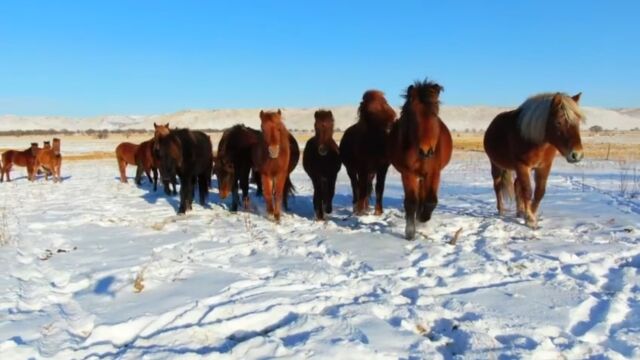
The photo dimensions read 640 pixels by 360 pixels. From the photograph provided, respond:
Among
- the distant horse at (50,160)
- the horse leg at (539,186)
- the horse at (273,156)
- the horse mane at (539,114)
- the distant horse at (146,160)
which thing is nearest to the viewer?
the horse mane at (539,114)

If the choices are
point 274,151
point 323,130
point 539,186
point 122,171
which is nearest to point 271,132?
point 274,151

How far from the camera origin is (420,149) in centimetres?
707

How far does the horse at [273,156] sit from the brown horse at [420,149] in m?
2.44

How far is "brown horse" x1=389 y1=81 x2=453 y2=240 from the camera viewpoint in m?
7.16

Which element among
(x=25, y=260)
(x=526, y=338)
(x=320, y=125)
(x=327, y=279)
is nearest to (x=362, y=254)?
(x=327, y=279)

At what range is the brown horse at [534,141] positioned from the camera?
7.36 metres

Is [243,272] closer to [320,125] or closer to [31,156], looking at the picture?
[320,125]

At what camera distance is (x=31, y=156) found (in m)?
20.5

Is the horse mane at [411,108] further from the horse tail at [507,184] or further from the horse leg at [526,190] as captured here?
the horse tail at [507,184]

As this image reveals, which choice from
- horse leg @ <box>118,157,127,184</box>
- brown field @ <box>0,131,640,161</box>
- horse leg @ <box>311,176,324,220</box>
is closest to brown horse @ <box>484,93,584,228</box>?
horse leg @ <box>311,176,324,220</box>

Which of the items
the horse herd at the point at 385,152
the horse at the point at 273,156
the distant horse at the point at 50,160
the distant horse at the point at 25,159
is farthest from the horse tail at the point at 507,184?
the distant horse at the point at 25,159

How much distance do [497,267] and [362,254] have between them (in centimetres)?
168

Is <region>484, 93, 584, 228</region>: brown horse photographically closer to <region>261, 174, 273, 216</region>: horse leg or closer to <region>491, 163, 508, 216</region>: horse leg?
<region>491, 163, 508, 216</region>: horse leg

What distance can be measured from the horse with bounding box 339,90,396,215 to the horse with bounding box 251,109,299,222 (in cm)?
129
